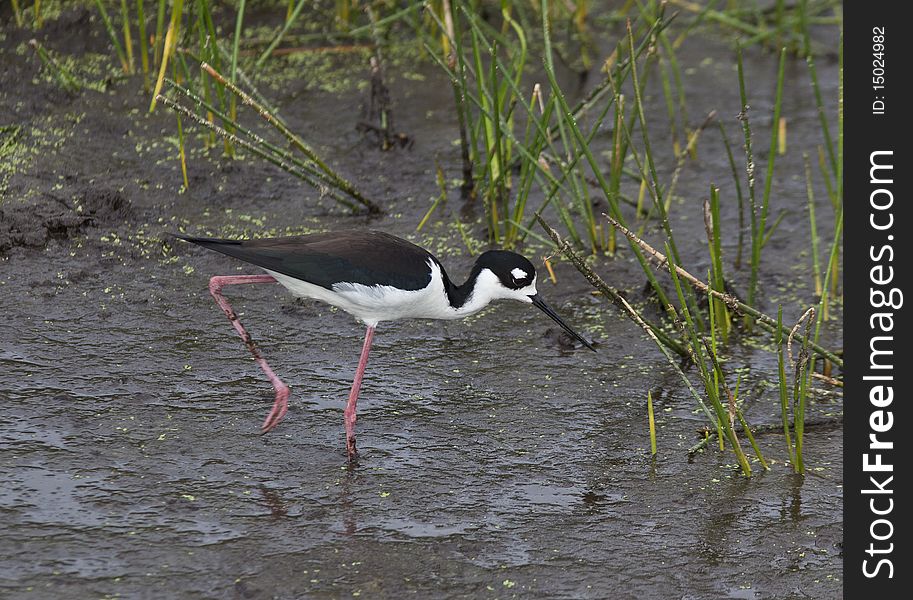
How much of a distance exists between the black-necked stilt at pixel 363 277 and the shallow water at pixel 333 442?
29 cm

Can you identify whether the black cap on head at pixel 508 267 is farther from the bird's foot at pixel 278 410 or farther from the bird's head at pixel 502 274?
the bird's foot at pixel 278 410

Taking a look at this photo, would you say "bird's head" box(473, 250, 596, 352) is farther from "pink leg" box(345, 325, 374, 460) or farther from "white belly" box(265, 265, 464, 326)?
"pink leg" box(345, 325, 374, 460)

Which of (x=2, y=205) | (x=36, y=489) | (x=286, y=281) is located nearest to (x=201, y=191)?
(x=2, y=205)

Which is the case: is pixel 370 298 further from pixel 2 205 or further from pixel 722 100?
pixel 722 100

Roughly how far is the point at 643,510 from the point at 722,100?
13.4 feet

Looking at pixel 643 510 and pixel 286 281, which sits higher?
pixel 286 281

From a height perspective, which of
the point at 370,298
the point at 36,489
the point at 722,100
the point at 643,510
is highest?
the point at 722,100

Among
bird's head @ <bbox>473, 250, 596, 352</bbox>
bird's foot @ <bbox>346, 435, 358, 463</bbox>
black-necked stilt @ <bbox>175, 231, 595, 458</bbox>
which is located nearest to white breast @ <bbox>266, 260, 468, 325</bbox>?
black-necked stilt @ <bbox>175, 231, 595, 458</bbox>

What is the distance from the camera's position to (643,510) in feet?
12.9

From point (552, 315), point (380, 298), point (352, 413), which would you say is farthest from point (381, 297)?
point (552, 315)

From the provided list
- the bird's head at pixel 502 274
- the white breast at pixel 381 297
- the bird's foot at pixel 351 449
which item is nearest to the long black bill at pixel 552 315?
the bird's head at pixel 502 274

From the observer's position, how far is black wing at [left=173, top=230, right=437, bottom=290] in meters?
4.25

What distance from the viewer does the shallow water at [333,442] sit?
355 cm

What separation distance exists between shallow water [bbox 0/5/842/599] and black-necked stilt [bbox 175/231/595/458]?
0.29 meters
